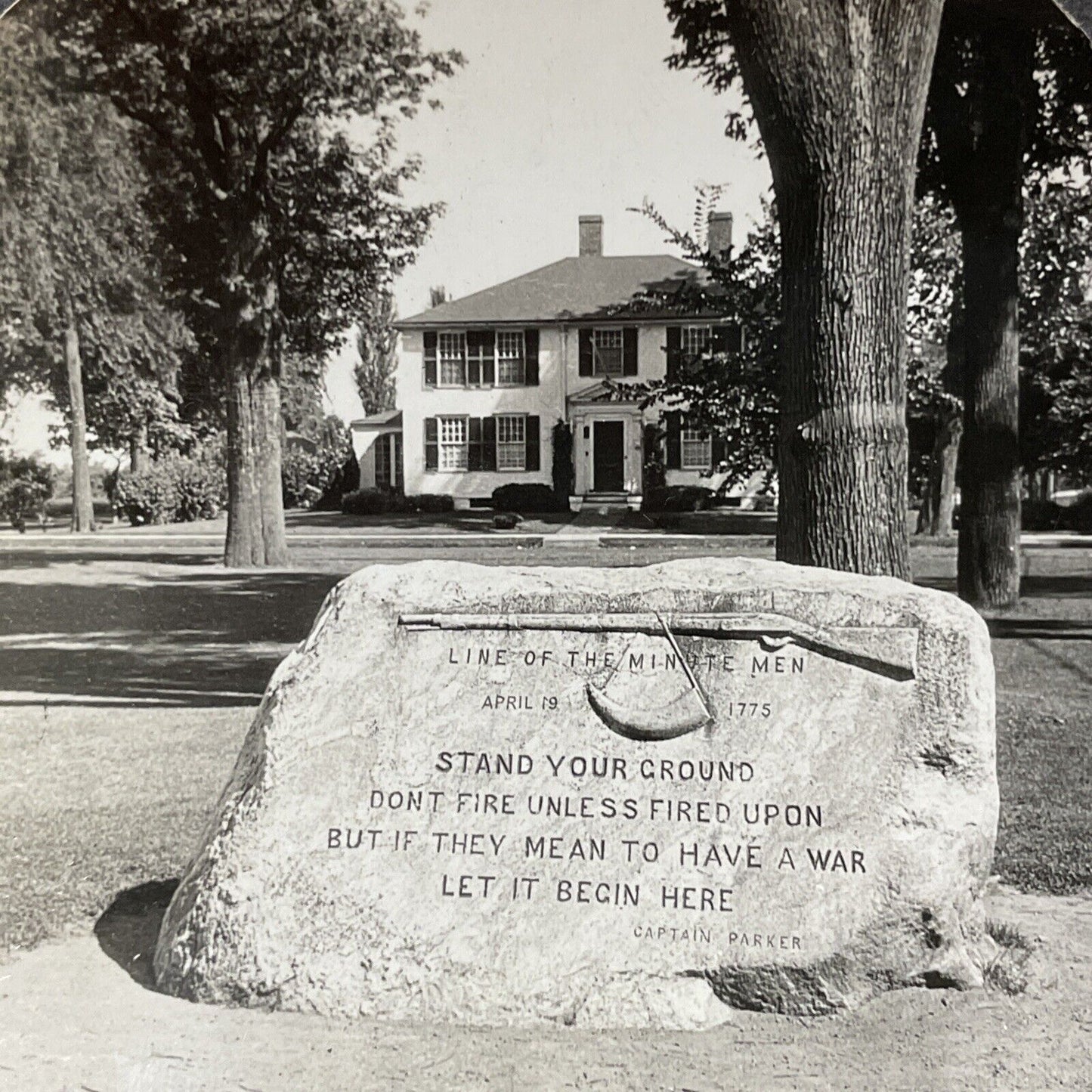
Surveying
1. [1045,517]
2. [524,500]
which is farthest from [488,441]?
[1045,517]

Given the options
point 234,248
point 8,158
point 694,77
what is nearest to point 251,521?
point 234,248

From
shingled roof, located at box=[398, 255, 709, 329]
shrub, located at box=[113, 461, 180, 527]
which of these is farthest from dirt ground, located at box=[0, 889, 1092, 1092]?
shrub, located at box=[113, 461, 180, 527]

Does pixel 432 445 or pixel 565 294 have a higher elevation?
pixel 565 294

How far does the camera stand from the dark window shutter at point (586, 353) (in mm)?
19844

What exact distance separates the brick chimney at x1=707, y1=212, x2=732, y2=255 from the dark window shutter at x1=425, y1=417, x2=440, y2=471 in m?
5.16

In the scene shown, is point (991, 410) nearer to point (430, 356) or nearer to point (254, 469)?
point (254, 469)

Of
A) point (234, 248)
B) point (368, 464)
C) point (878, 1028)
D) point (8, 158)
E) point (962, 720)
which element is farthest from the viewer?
point (368, 464)

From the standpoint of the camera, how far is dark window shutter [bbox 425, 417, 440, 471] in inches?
643

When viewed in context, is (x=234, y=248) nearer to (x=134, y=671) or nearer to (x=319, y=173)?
(x=319, y=173)

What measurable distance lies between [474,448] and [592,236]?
22.6 feet

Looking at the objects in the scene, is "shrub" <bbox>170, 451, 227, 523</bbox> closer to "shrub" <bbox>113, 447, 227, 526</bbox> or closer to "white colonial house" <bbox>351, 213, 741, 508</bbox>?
"shrub" <bbox>113, 447, 227, 526</bbox>

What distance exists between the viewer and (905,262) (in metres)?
5.56

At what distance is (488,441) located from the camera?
56.2 ft

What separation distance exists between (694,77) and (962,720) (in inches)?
227
